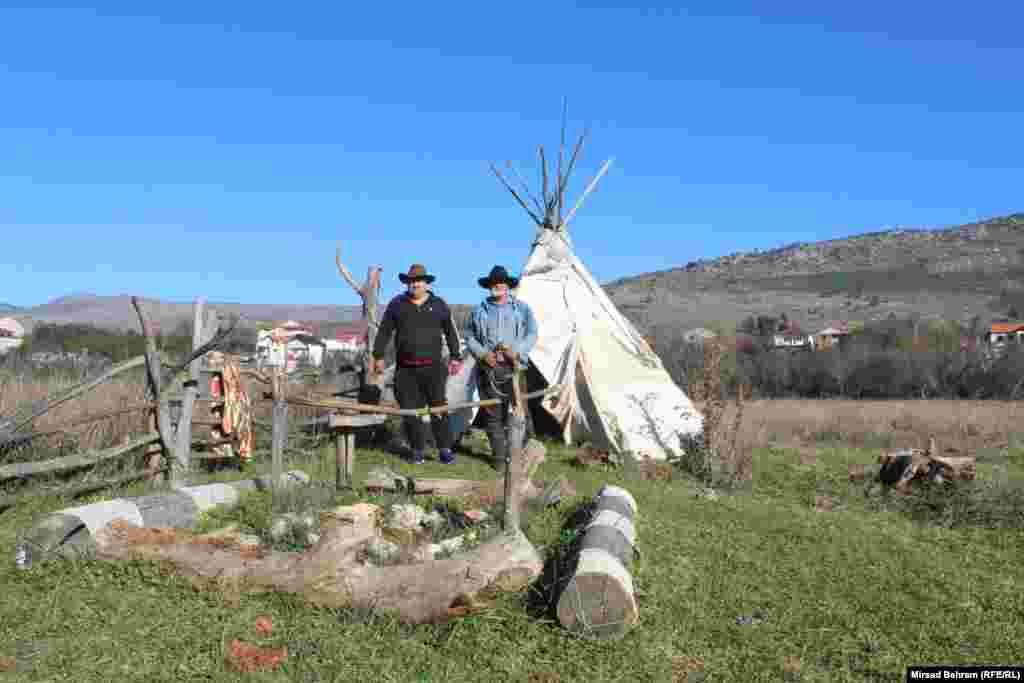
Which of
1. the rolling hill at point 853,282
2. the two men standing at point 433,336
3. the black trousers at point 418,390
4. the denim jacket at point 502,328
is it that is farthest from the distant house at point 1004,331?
the black trousers at point 418,390

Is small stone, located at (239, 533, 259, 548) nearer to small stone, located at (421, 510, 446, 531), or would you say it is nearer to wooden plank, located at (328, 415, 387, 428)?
small stone, located at (421, 510, 446, 531)

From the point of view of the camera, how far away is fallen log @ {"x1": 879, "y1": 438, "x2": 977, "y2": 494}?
8039 millimetres

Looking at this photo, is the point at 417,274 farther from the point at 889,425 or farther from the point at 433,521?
the point at 889,425

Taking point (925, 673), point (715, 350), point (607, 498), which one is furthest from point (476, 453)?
point (925, 673)

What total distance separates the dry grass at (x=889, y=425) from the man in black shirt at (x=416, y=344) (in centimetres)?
357

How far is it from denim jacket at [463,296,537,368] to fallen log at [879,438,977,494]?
3.58 metres

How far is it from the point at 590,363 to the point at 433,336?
234cm

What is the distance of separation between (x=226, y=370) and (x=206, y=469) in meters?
1.34

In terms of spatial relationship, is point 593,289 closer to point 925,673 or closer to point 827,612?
point 827,612

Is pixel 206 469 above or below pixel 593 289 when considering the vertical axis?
below

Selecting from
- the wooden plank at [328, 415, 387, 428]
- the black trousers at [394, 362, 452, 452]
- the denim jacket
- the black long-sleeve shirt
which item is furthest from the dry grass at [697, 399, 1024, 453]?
the wooden plank at [328, 415, 387, 428]

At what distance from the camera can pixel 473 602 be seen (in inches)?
167

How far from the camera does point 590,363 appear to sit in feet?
31.9

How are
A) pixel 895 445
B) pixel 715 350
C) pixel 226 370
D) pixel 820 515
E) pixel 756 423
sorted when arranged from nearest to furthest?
pixel 226 370
pixel 820 515
pixel 715 350
pixel 895 445
pixel 756 423
